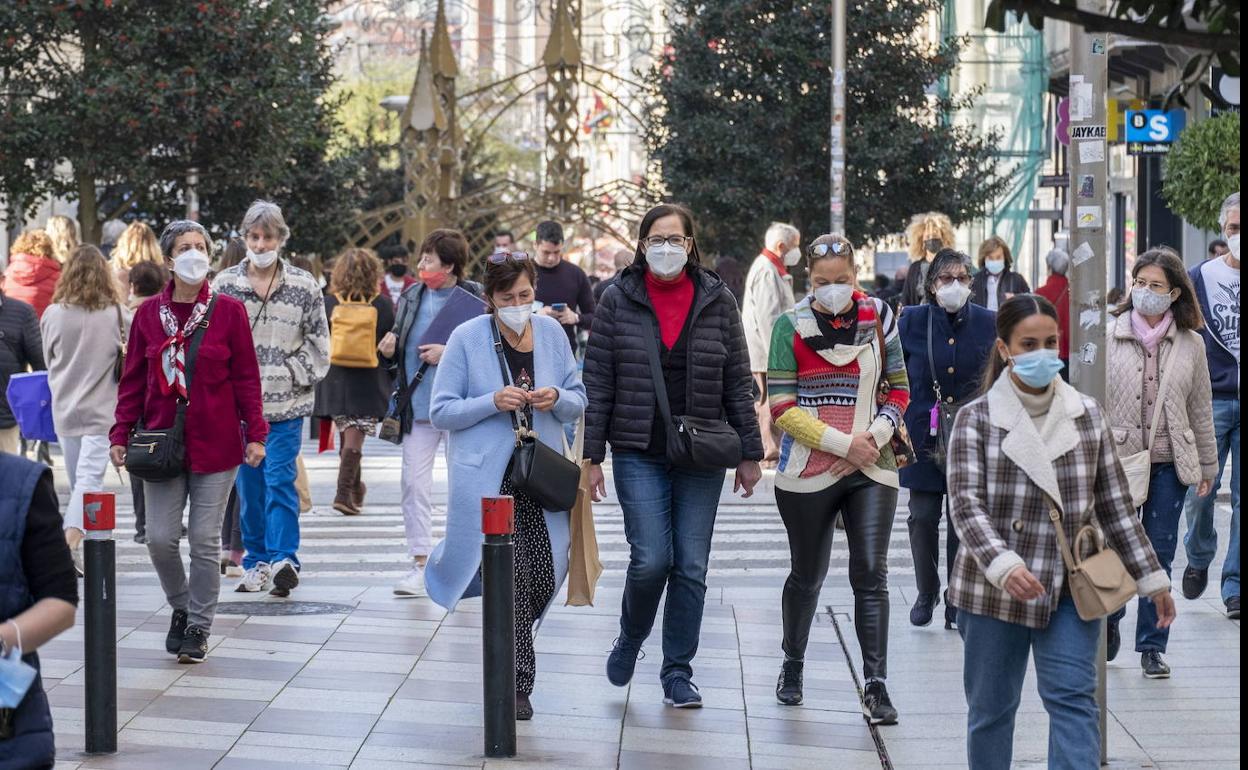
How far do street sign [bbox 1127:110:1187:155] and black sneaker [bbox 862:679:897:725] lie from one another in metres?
15.3

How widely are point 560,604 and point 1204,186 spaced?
11097 millimetres

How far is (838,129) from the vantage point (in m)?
22.3

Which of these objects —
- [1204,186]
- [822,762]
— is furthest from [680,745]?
[1204,186]

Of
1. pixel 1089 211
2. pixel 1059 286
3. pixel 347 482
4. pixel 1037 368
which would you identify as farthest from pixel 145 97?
pixel 1037 368

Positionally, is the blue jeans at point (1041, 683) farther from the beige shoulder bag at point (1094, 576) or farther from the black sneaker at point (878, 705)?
the black sneaker at point (878, 705)

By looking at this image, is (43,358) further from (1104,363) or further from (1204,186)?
(1204,186)

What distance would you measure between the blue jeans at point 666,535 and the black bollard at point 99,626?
1.91m

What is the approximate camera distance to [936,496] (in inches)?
378

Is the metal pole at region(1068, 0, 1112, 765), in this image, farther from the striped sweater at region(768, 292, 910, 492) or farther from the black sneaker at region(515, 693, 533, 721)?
the black sneaker at region(515, 693, 533, 721)

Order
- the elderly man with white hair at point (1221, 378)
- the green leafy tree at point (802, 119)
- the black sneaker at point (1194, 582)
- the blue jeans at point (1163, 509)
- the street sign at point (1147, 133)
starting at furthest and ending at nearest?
the green leafy tree at point (802, 119), the street sign at point (1147, 133), the black sneaker at point (1194, 582), the elderly man with white hair at point (1221, 378), the blue jeans at point (1163, 509)

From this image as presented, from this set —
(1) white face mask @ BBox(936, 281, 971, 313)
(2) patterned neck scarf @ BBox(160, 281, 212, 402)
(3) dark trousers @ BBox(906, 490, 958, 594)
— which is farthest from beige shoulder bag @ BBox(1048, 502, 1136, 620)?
(2) patterned neck scarf @ BBox(160, 281, 212, 402)

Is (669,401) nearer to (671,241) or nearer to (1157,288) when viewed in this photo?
(671,241)

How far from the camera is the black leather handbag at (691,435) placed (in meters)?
7.52

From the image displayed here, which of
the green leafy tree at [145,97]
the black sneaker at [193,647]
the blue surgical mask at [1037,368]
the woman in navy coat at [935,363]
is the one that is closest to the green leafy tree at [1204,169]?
the green leafy tree at [145,97]
